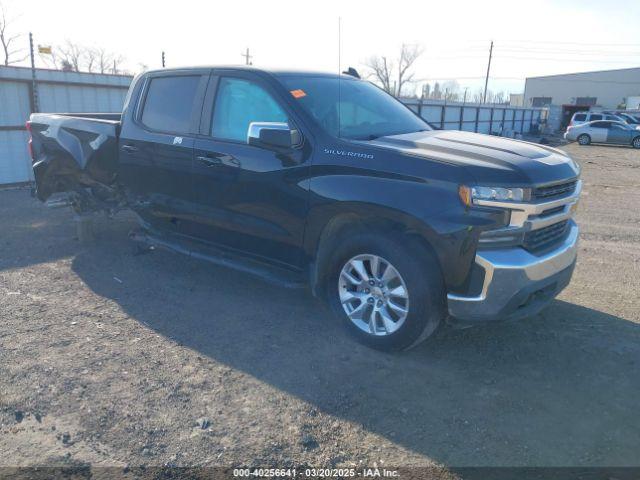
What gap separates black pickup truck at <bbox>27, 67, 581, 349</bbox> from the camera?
11.4ft

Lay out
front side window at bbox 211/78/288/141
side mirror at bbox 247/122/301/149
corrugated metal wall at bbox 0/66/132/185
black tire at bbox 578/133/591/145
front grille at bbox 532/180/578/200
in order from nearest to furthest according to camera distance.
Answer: front grille at bbox 532/180/578/200
side mirror at bbox 247/122/301/149
front side window at bbox 211/78/288/141
corrugated metal wall at bbox 0/66/132/185
black tire at bbox 578/133/591/145

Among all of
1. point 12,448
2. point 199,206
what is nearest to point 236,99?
point 199,206

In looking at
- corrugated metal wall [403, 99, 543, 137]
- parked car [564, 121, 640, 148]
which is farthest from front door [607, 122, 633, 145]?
corrugated metal wall [403, 99, 543, 137]

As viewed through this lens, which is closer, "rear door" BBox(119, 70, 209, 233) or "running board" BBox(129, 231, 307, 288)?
"running board" BBox(129, 231, 307, 288)

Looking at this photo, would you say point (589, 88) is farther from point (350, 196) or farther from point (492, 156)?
point (350, 196)

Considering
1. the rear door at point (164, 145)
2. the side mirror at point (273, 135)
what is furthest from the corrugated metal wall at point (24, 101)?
the side mirror at point (273, 135)

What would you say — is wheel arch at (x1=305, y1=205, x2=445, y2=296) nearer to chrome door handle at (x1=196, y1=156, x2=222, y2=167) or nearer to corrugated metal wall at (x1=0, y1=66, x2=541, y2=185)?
chrome door handle at (x1=196, y1=156, x2=222, y2=167)

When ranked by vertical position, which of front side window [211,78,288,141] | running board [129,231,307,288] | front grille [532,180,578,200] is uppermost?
front side window [211,78,288,141]

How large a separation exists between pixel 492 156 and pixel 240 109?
7.13ft

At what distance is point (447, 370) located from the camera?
379 cm

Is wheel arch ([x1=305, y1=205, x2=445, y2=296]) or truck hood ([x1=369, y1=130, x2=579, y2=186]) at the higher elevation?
truck hood ([x1=369, y1=130, x2=579, y2=186])

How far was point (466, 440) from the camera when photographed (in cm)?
302

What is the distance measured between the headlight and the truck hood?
40mm

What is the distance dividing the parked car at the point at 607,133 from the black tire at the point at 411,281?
28.5 m
